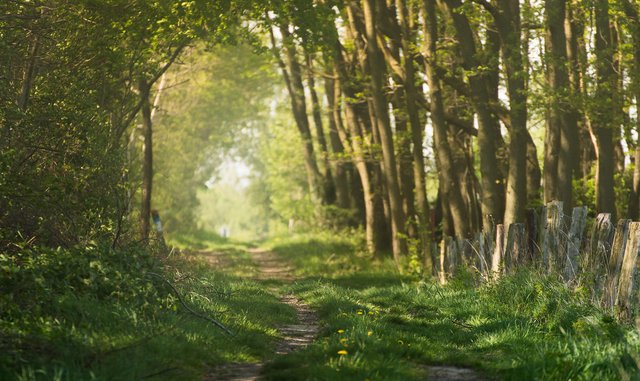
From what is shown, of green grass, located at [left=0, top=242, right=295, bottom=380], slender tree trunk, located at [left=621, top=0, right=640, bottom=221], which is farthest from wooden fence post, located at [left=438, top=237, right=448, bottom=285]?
green grass, located at [left=0, top=242, right=295, bottom=380]

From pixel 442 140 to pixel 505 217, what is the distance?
10.5 ft

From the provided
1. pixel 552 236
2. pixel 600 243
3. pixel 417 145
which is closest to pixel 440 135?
pixel 417 145

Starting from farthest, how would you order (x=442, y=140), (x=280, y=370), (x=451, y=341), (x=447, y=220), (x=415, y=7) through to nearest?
1. (x=415, y=7)
2. (x=447, y=220)
3. (x=442, y=140)
4. (x=451, y=341)
5. (x=280, y=370)

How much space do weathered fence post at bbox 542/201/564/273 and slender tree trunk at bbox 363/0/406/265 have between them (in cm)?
1194

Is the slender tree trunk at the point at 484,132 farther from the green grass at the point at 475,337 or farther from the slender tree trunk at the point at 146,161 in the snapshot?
the slender tree trunk at the point at 146,161

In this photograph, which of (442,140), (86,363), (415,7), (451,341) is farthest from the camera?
(415,7)

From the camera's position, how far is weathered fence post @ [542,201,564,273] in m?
13.4

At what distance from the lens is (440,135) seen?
2295 centimetres

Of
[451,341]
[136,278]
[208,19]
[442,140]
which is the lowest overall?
[451,341]

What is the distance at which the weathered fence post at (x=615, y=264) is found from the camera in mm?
10859

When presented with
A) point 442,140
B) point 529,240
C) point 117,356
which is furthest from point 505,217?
point 117,356

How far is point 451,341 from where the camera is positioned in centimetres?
1122

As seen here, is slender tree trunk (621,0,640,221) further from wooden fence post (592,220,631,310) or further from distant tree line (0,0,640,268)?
wooden fence post (592,220,631,310)

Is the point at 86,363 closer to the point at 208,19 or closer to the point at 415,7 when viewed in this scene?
the point at 208,19
